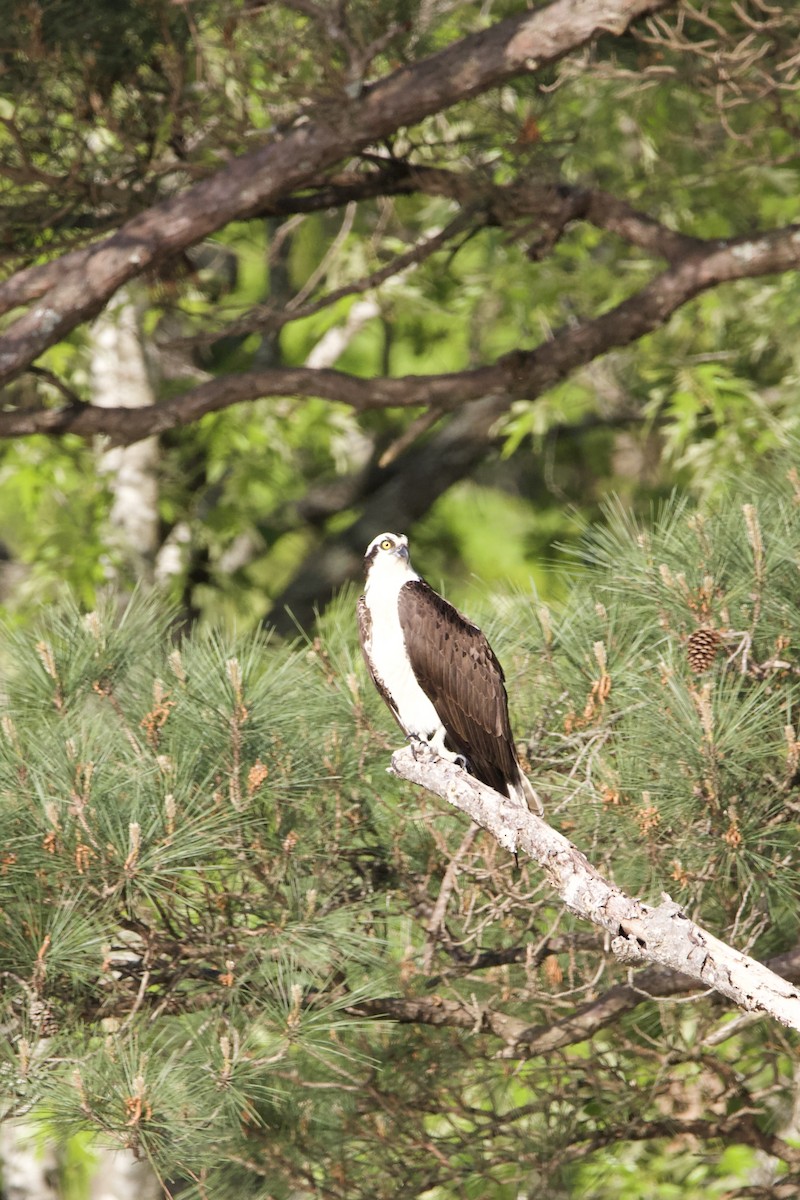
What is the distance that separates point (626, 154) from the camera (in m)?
8.70

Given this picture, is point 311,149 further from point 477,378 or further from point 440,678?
point 440,678

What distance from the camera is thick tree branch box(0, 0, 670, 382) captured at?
4305mm

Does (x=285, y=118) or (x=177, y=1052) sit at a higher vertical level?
(x=285, y=118)

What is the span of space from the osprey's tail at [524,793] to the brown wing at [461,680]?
0.02m

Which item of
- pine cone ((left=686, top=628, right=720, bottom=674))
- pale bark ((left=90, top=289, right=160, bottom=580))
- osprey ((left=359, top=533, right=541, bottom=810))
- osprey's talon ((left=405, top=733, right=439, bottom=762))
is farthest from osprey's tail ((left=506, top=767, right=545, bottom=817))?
pale bark ((left=90, top=289, right=160, bottom=580))

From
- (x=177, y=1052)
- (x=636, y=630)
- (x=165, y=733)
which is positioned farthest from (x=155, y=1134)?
(x=636, y=630)

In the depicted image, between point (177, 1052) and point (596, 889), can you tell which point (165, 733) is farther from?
point (596, 889)

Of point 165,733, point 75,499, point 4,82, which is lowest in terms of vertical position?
point 75,499

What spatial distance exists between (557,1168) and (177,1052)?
1.21 m

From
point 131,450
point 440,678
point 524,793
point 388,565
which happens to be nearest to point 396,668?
point 440,678

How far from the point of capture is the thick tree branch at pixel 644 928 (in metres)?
2.29

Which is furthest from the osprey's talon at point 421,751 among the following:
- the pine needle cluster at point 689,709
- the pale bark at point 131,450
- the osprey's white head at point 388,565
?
the pale bark at point 131,450

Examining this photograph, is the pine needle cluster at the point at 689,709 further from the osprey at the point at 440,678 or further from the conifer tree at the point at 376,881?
the osprey at the point at 440,678

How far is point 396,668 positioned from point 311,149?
66.1 inches
